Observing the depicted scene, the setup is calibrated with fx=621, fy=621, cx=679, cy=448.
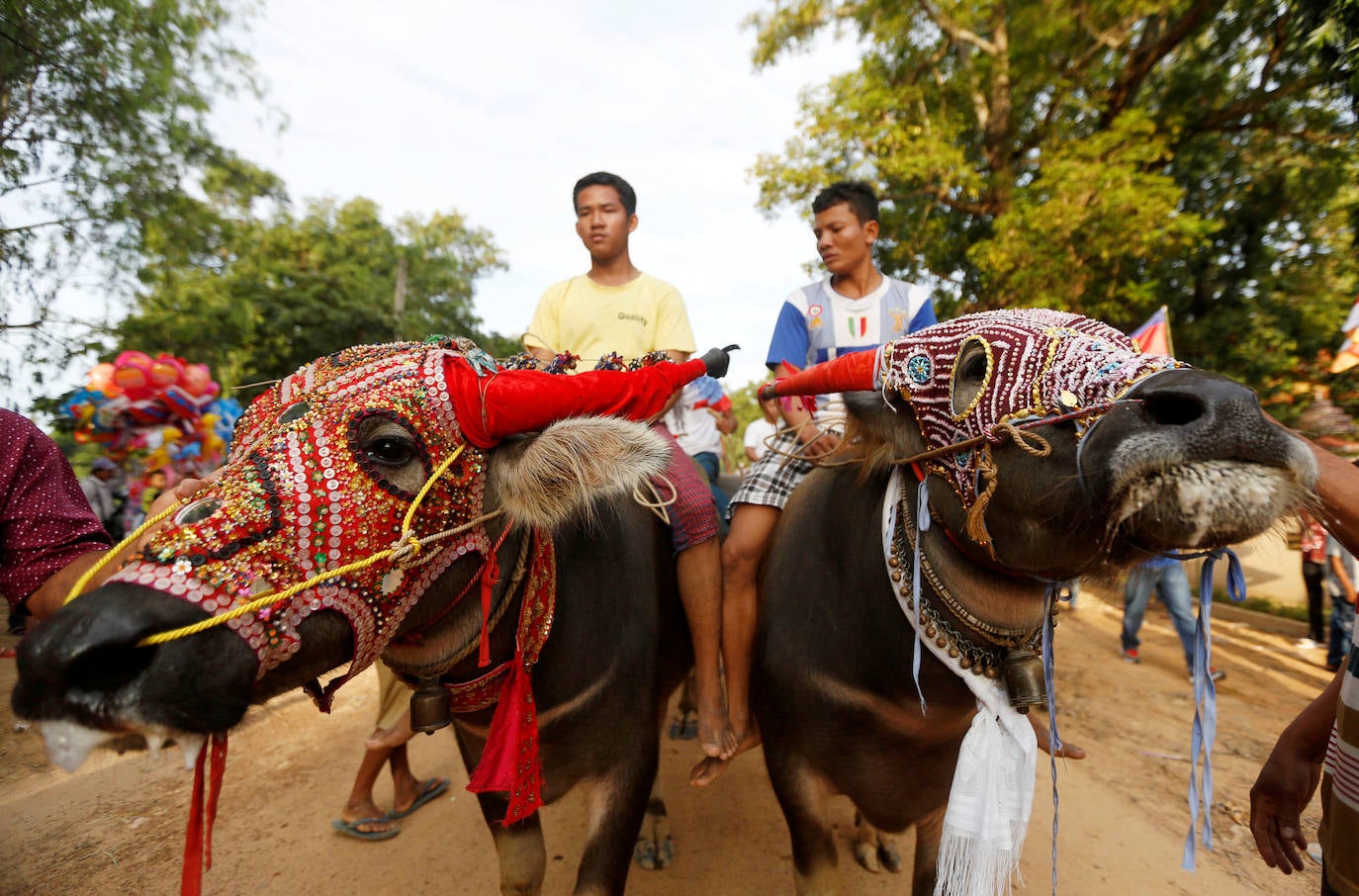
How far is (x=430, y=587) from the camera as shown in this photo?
163cm

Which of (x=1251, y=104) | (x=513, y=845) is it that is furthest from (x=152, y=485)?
(x=1251, y=104)

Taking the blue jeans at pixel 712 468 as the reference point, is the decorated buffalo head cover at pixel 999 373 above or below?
above

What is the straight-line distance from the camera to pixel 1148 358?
1.34 metres

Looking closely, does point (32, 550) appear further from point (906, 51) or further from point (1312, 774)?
point (906, 51)

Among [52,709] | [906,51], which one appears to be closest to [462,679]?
[52,709]

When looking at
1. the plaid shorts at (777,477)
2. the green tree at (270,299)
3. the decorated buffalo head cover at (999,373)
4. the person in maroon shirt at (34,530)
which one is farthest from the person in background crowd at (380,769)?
the green tree at (270,299)

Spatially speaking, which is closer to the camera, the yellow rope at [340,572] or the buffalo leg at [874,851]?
the yellow rope at [340,572]

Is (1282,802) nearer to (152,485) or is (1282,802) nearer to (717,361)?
(717,361)

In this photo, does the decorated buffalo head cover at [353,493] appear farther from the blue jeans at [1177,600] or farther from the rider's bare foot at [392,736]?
the blue jeans at [1177,600]

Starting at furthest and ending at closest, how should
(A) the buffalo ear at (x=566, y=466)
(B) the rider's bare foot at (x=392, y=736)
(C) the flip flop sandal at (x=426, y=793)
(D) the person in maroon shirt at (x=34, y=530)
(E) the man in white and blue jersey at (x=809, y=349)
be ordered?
(C) the flip flop sandal at (x=426, y=793) < (B) the rider's bare foot at (x=392, y=736) < (E) the man in white and blue jersey at (x=809, y=349) < (D) the person in maroon shirt at (x=34, y=530) < (A) the buffalo ear at (x=566, y=466)

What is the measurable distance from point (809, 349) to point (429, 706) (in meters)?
2.38

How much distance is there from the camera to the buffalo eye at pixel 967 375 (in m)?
1.56

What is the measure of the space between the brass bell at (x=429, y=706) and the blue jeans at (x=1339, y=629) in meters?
8.13

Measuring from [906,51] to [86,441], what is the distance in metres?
14.5
